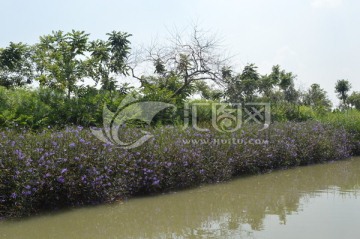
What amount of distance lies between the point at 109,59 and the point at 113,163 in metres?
6.80

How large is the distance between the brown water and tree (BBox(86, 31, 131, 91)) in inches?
209

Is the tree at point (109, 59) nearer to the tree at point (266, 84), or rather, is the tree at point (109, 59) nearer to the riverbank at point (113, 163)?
the riverbank at point (113, 163)

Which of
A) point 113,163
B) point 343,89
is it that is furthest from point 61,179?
point 343,89

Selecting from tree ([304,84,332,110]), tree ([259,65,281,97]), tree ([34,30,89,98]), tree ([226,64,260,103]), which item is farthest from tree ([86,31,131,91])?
tree ([304,84,332,110])

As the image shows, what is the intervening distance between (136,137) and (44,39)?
5576 millimetres

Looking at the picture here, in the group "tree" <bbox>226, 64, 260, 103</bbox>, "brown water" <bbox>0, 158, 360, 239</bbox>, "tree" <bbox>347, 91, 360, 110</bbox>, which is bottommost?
"brown water" <bbox>0, 158, 360, 239</bbox>

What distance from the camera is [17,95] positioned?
973 cm

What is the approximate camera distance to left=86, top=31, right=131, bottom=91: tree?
12258mm

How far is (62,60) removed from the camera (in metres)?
11.4

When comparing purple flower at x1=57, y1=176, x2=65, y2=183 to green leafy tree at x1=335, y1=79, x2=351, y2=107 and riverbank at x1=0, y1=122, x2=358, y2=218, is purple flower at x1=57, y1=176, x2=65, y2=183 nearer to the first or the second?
riverbank at x1=0, y1=122, x2=358, y2=218

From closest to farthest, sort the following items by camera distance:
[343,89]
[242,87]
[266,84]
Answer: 1. [242,87]
2. [266,84]
3. [343,89]

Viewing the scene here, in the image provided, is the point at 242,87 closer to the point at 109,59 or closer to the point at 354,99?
the point at 109,59

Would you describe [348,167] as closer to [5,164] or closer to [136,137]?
[136,137]

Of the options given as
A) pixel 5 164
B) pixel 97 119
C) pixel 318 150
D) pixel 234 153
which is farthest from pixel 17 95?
pixel 318 150
